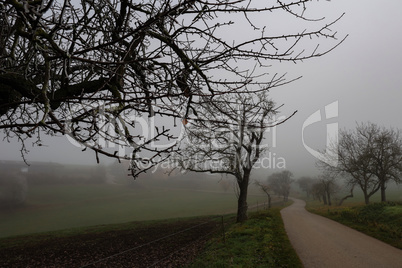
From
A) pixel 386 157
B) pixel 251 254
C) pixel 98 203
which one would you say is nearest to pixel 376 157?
pixel 386 157

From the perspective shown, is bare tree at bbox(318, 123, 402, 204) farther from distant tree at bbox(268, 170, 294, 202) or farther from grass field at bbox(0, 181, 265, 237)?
distant tree at bbox(268, 170, 294, 202)

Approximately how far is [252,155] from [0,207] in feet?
215

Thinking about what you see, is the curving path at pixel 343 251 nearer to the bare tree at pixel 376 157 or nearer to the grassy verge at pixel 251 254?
the grassy verge at pixel 251 254

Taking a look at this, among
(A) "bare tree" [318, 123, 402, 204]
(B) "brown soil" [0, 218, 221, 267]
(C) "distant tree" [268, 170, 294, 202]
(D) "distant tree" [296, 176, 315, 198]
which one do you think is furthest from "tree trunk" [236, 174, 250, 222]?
(D) "distant tree" [296, 176, 315, 198]

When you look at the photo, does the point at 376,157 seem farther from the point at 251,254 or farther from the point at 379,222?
the point at 251,254

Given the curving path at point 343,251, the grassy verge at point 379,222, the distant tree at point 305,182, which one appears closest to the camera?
the curving path at point 343,251

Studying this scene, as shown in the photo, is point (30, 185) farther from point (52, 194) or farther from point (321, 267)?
point (321, 267)

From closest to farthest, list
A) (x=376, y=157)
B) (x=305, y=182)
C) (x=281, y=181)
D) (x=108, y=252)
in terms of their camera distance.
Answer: (x=108, y=252) < (x=376, y=157) < (x=281, y=181) < (x=305, y=182)

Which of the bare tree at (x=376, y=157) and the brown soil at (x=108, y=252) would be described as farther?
the bare tree at (x=376, y=157)

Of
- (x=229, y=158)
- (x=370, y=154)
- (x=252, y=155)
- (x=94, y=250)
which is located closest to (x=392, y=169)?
(x=370, y=154)

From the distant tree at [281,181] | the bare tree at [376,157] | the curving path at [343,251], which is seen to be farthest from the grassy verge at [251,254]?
the distant tree at [281,181]

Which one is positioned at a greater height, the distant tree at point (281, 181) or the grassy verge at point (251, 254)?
the grassy verge at point (251, 254)

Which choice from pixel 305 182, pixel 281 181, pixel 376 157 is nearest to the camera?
pixel 376 157

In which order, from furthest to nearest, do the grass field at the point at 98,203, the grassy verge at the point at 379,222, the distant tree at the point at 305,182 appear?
the distant tree at the point at 305,182 → the grass field at the point at 98,203 → the grassy verge at the point at 379,222
